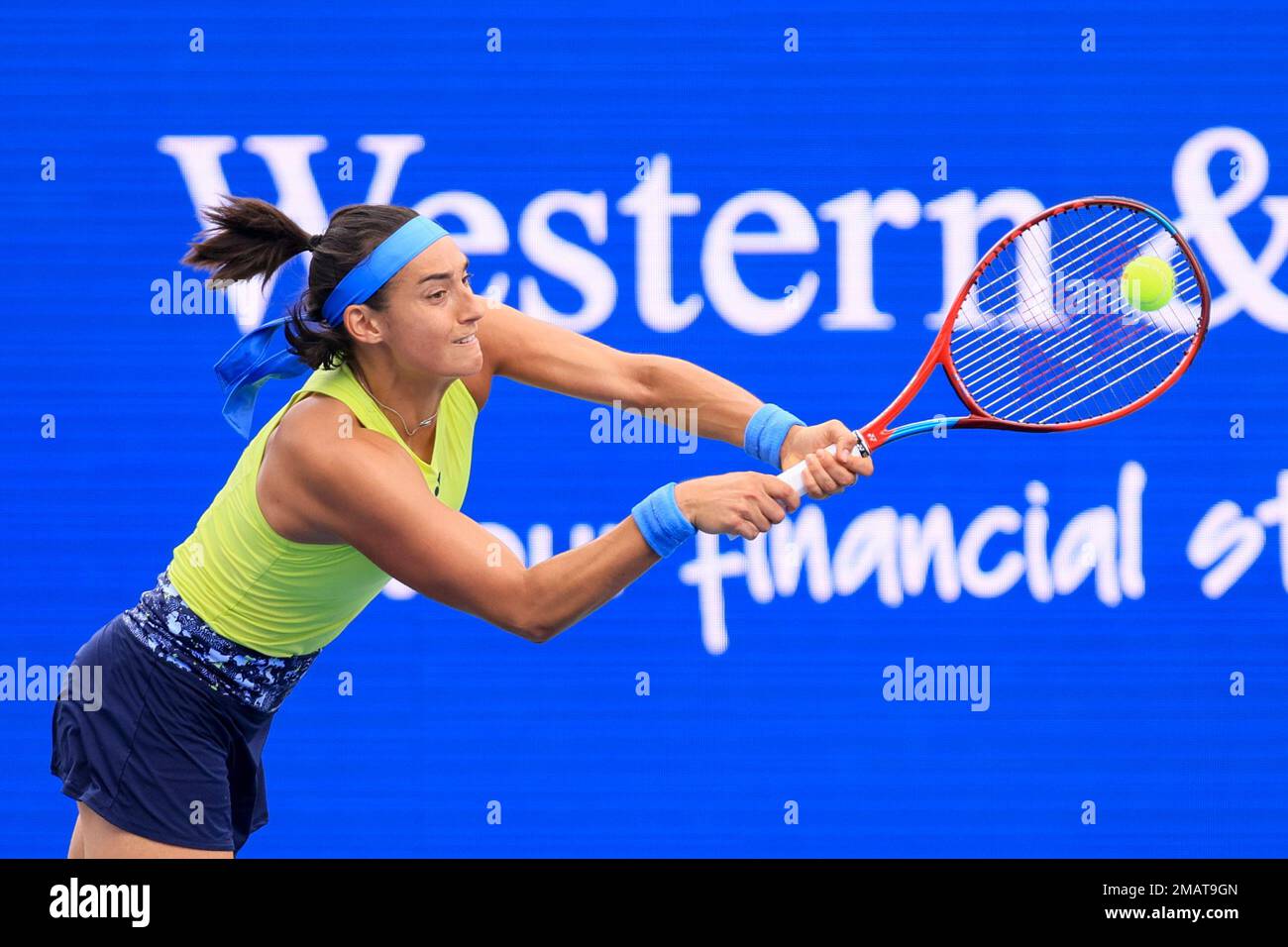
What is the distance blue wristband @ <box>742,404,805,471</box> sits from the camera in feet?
8.77

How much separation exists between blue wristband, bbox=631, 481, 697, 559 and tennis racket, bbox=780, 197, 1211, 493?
0.94 meters

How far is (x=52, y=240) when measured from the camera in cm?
392

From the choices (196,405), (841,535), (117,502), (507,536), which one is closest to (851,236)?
(841,535)

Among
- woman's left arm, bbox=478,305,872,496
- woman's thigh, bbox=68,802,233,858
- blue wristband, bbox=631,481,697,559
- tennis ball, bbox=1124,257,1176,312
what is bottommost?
woman's thigh, bbox=68,802,233,858

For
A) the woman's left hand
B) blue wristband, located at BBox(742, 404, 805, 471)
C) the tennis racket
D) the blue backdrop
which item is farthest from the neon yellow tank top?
the blue backdrop

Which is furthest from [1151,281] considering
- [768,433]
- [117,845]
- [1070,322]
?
[117,845]

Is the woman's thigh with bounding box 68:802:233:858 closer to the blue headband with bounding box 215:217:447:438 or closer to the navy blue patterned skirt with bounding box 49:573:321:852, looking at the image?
the navy blue patterned skirt with bounding box 49:573:321:852

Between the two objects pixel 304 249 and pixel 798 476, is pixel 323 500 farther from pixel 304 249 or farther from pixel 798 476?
pixel 798 476

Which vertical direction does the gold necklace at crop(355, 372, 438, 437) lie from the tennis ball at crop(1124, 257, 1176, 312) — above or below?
below

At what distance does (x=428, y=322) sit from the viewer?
8.33ft

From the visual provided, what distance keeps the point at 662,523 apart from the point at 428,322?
517mm

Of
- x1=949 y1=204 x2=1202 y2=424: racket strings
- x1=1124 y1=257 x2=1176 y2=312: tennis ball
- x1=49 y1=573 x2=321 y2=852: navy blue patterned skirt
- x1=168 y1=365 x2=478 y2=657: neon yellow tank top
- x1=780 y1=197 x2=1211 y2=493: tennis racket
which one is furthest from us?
x1=949 y1=204 x2=1202 y2=424: racket strings

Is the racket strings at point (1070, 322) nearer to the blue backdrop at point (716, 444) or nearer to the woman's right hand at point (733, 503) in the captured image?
the blue backdrop at point (716, 444)

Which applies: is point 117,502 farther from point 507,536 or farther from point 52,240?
point 507,536
